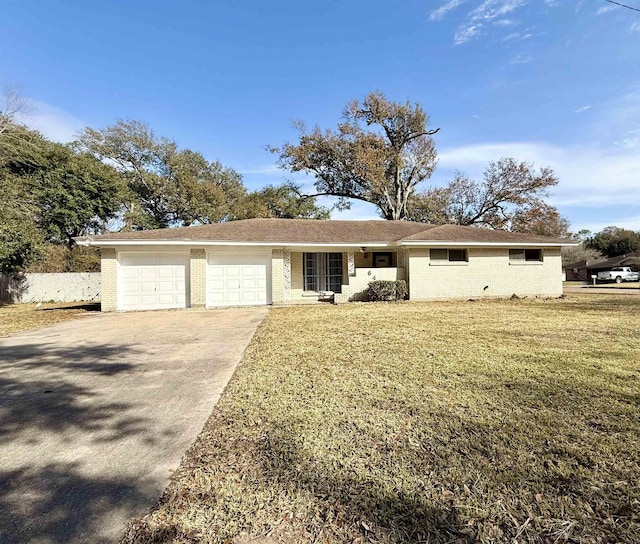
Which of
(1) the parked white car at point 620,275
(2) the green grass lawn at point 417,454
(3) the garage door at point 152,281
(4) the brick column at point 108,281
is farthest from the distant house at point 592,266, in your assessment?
(4) the brick column at point 108,281

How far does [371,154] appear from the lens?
25625 mm

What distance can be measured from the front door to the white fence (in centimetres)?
1532

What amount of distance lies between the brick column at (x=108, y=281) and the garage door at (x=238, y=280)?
3.40 metres

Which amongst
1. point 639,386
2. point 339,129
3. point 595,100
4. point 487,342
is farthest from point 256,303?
point 339,129

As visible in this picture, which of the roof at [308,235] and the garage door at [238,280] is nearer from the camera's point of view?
the roof at [308,235]

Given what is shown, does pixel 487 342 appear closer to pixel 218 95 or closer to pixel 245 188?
pixel 218 95

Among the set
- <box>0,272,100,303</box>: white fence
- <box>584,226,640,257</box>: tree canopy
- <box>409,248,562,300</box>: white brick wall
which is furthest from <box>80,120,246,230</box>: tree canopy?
<box>584,226,640,257</box>: tree canopy

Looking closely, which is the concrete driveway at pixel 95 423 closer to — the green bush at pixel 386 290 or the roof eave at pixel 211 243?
the roof eave at pixel 211 243

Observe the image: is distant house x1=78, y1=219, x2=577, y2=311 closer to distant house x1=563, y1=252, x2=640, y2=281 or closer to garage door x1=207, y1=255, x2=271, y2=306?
garage door x1=207, y1=255, x2=271, y2=306

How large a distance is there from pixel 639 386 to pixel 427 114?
1058 inches

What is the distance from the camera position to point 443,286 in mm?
14578

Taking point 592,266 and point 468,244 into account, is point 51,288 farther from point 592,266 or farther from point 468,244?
point 592,266

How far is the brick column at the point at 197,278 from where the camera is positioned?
12.8 m

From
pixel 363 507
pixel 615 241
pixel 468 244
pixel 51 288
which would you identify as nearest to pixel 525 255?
pixel 468 244
